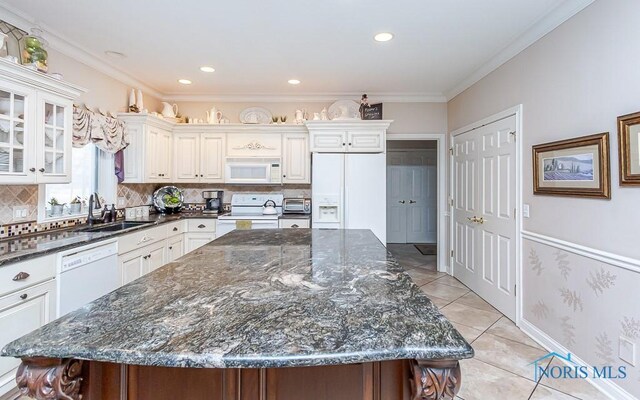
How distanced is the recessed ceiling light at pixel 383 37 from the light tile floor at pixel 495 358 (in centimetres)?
271

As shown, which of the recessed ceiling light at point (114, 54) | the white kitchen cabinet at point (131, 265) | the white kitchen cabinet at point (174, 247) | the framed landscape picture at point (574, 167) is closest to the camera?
the framed landscape picture at point (574, 167)

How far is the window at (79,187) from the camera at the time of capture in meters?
2.90

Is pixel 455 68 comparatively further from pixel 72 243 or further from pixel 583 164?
pixel 72 243

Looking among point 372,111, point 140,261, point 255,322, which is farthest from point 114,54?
point 255,322

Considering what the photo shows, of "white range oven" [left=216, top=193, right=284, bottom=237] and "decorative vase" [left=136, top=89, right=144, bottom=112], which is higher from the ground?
"decorative vase" [left=136, top=89, right=144, bottom=112]

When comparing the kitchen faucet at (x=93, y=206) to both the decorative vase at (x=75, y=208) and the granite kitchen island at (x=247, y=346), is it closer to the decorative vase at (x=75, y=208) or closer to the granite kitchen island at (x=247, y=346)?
the decorative vase at (x=75, y=208)

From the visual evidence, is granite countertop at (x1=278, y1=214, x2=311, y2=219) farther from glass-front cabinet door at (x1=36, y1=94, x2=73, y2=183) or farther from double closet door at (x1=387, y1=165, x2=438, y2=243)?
double closet door at (x1=387, y1=165, x2=438, y2=243)

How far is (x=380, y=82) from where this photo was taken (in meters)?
4.13

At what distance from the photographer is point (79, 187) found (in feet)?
11.1

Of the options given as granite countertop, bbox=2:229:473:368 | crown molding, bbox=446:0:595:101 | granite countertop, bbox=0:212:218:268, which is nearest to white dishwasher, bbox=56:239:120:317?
granite countertop, bbox=0:212:218:268

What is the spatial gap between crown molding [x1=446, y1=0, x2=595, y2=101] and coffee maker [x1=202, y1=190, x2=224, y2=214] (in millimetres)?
3685

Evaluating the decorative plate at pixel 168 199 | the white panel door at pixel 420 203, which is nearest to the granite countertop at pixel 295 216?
the decorative plate at pixel 168 199

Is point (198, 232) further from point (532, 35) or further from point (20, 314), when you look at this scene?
point (532, 35)

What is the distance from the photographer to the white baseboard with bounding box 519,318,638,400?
191 cm
